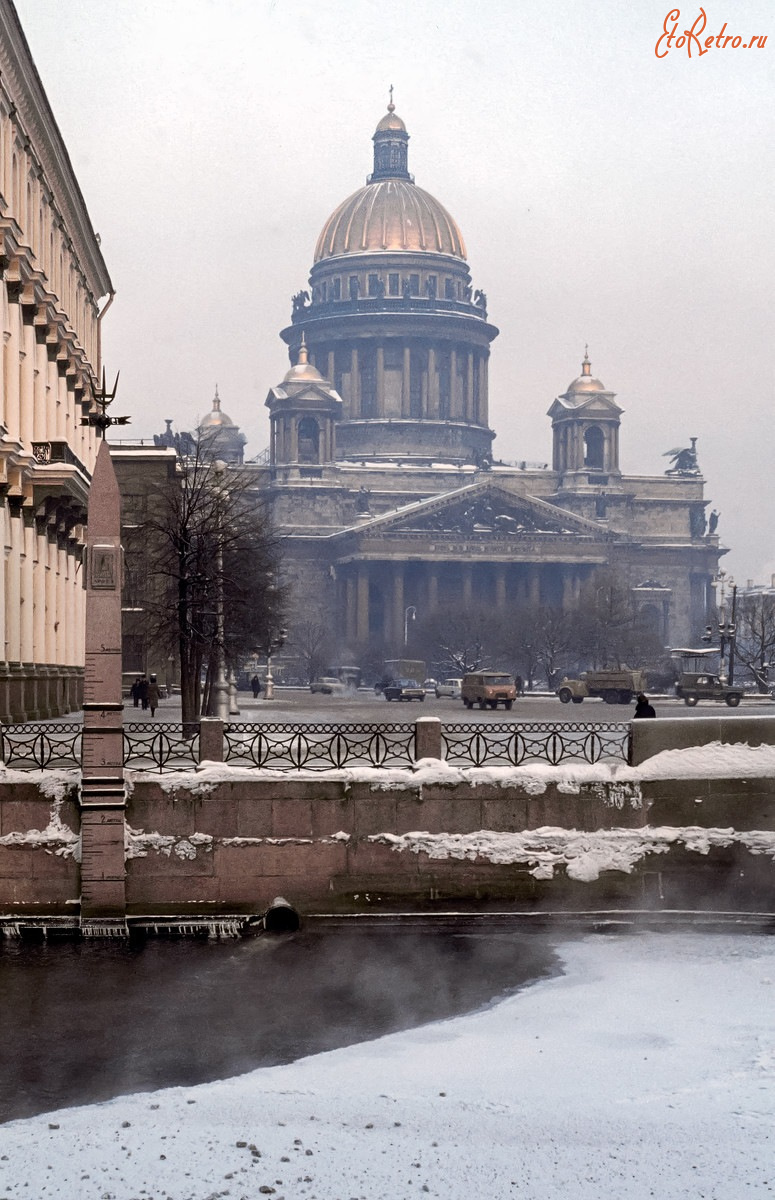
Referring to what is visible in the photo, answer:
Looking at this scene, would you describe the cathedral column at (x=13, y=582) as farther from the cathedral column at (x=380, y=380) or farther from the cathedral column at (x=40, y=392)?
the cathedral column at (x=380, y=380)

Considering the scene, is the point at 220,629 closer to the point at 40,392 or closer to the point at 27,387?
the point at 40,392

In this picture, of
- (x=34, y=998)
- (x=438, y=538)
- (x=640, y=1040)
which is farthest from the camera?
(x=438, y=538)

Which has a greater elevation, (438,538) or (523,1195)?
(438,538)

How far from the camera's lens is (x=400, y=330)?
6107 inches

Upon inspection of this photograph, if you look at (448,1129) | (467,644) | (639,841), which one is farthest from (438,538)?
(448,1129)

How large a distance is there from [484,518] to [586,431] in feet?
46.8

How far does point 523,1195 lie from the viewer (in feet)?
44.2

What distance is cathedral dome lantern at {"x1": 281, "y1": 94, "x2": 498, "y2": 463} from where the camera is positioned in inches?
5999

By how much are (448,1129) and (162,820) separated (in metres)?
9.65

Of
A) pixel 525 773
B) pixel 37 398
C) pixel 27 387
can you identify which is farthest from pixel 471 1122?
pixel 37 398

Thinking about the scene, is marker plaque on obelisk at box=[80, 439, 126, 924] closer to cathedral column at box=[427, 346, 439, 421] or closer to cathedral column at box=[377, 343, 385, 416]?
cathedral column at box=[427, 346, 439, 421]

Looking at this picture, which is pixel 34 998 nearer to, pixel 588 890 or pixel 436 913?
pixel 436 913

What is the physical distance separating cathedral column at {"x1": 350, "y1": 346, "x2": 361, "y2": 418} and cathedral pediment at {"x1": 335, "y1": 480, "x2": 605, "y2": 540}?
81.4ft

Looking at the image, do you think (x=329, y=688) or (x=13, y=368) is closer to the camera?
(x=13, y=368)
